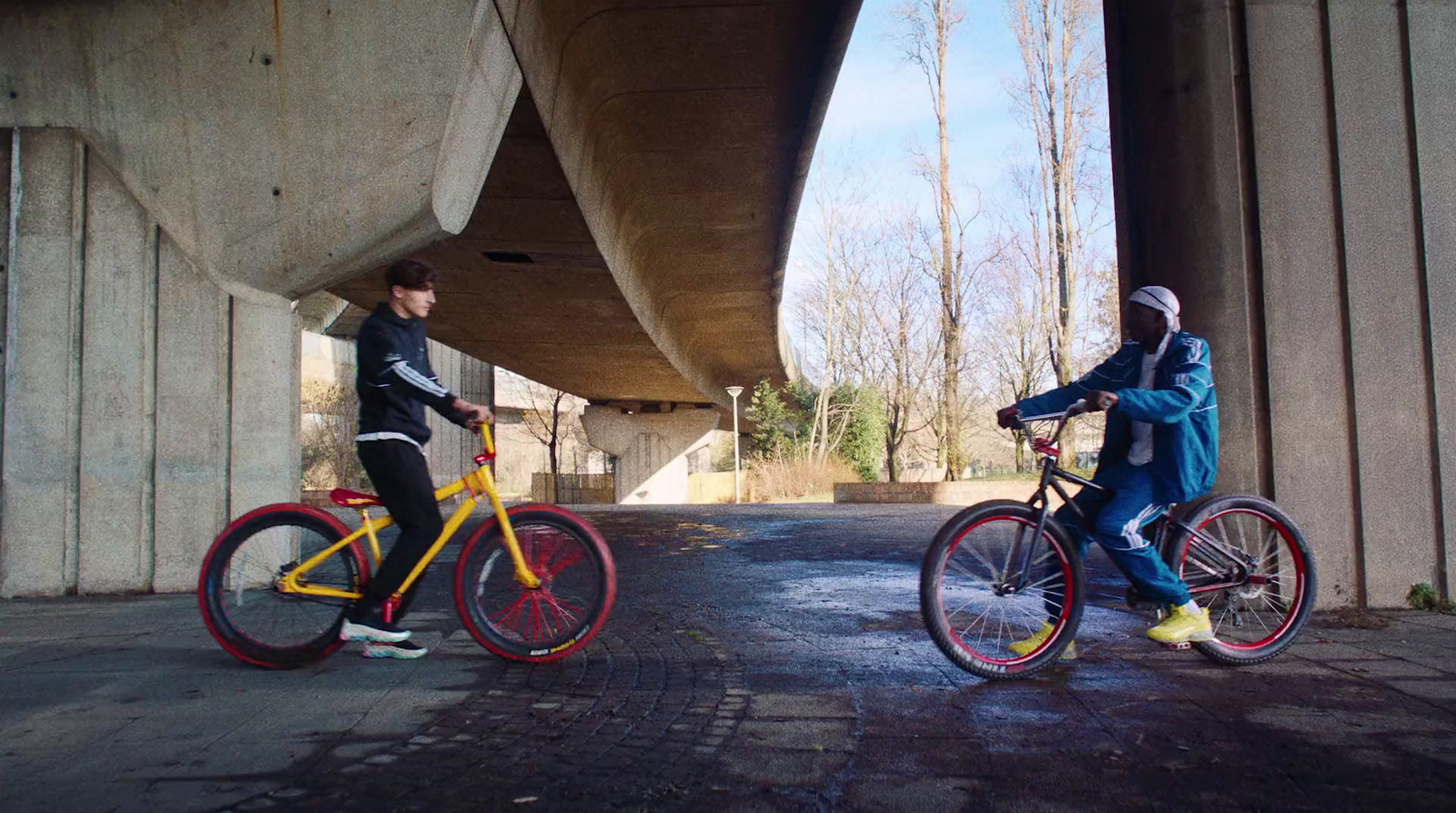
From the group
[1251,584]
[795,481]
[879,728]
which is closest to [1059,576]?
[1251,584]

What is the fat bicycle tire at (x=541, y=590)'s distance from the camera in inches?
176

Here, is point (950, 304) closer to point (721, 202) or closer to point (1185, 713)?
point (721, 202)

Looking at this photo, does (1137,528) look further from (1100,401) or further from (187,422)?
(187,422)

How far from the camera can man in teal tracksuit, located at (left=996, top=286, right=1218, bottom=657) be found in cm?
417

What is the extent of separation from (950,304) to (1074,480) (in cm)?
2451

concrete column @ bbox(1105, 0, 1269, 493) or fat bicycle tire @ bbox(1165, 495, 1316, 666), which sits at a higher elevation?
concrete column @ bbox(1105, 0, 1269, 493)

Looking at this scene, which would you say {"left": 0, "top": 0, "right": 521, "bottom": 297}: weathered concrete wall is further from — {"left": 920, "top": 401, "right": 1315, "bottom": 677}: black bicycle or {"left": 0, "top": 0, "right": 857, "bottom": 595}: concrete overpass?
{"left": 920, "top": 401, "right": 1315, "bottom": 677}: black bicycle

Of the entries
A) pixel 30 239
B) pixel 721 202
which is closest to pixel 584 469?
pixel 721 202

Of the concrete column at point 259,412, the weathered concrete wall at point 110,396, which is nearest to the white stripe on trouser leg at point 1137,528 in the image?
the concrete column at point 259,412

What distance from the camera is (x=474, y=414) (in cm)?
440

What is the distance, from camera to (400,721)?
354 cm

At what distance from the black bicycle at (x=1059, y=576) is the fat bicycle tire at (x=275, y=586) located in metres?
2.55

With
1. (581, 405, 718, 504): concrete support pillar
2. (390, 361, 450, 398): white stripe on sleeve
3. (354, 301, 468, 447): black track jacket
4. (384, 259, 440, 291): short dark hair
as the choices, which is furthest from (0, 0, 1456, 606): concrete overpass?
(581, 405, 718, 504): concrete support pillar

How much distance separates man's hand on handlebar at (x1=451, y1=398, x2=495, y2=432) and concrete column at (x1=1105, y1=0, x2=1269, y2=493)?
3.94m
